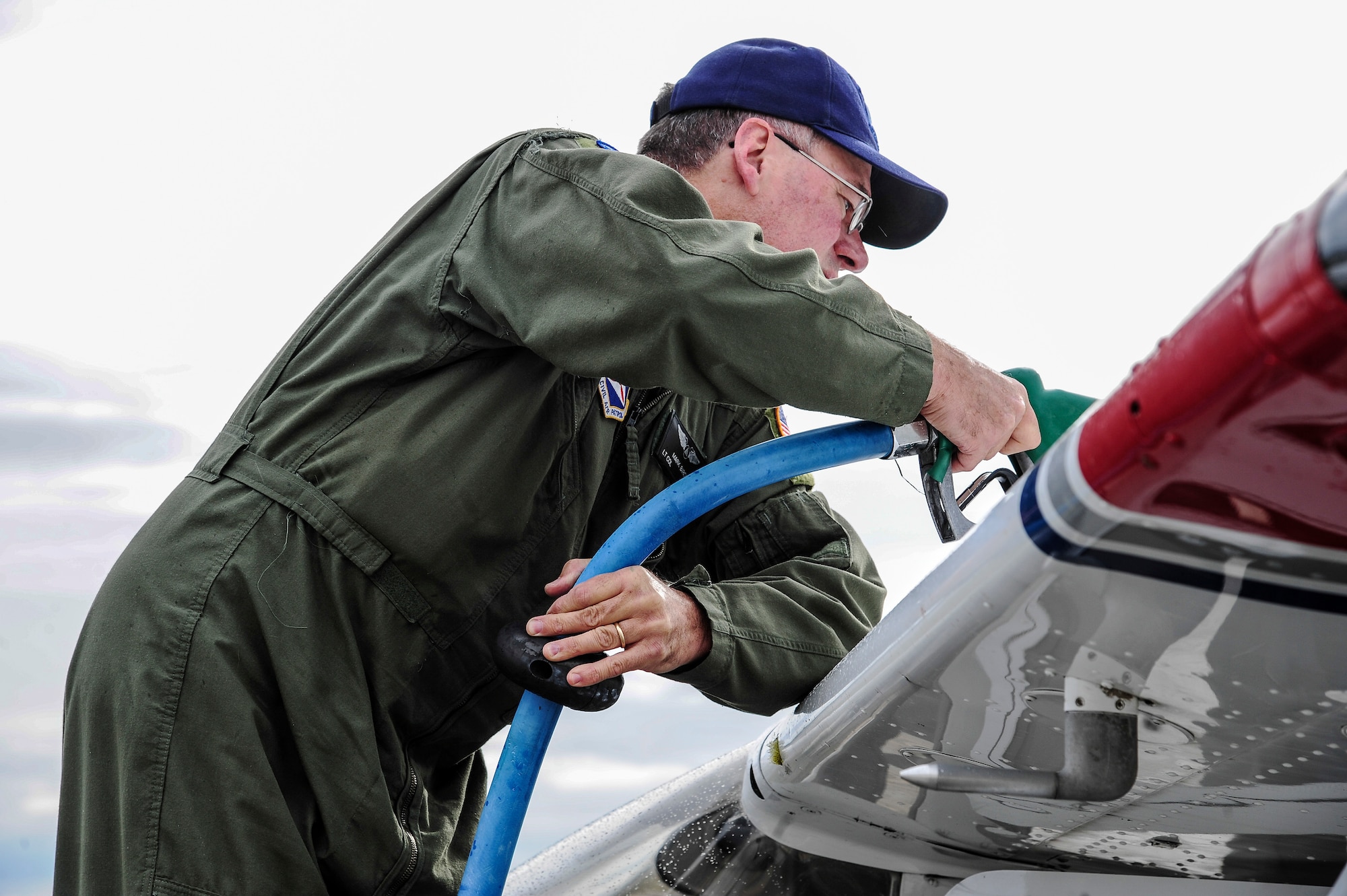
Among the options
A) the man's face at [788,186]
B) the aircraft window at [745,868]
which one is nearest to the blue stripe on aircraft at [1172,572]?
the aircraft window at [745,868]

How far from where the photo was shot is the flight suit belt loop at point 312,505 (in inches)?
47.0

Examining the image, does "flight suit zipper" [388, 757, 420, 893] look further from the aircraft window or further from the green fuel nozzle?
the green fuel nozzle

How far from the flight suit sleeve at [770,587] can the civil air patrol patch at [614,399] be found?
0.84ft

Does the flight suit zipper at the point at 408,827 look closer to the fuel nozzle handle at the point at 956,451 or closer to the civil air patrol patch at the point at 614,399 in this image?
the civil air patrol patch at the point at 614,399

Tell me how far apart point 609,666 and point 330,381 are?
1.61 ft

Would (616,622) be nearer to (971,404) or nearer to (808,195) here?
(971,404)

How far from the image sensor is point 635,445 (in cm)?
149

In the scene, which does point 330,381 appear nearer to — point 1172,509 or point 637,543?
point 637,543

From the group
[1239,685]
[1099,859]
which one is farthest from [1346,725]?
[1099,859]

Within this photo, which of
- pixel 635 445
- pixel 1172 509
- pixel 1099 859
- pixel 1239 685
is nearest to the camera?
pixel 1172 509

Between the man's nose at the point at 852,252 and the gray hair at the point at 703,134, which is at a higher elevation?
the gray hair at the point at 703,134

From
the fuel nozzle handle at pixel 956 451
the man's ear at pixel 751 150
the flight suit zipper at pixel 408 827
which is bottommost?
the flight suit zipper at pixel 408 827

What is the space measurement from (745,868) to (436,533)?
535 mm

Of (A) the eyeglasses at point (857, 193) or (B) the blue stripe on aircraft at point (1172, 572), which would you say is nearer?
(B) the blue stripe on aircraft at point (1172, 572)
